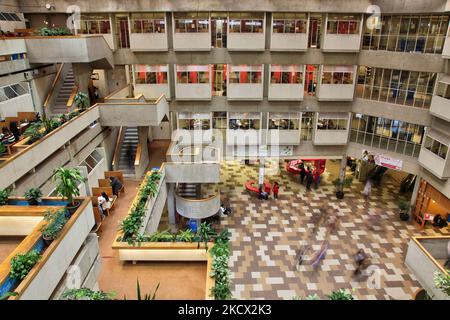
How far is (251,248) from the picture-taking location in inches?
688

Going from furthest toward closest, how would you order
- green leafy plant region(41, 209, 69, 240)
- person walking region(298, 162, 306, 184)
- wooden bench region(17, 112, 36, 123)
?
1. person walking region(298, 162, 306, 184)
2. wooden bench region(17, 112, 36, 123)
3. green leafy plant region(41, 209, 69, 240)

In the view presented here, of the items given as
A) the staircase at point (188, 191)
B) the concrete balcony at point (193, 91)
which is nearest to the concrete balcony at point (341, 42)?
the concrete balcony at point (193, 91)

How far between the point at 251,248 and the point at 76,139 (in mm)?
9792

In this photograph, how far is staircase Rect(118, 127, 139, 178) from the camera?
59.9 feet

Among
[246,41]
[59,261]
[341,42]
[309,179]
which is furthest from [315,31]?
[59,261]

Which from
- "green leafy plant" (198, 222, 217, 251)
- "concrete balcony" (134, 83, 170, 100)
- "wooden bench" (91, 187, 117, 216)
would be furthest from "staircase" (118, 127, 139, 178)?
"green leafy plant" (198, 222, 217, 251)

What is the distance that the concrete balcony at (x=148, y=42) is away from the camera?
19.7 m

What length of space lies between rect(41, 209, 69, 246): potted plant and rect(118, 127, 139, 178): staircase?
403 inches

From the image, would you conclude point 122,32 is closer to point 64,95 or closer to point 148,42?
point 148,42

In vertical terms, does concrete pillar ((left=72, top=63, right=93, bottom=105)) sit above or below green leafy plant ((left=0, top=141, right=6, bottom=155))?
above

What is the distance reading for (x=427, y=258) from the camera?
11656 mm

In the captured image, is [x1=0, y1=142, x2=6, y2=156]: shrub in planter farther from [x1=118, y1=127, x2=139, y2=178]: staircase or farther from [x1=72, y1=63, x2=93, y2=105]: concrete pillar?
[x1=72, y1=63, x2=93, y2=105]: concrete pillar

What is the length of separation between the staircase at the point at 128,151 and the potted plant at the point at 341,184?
43.1ft
